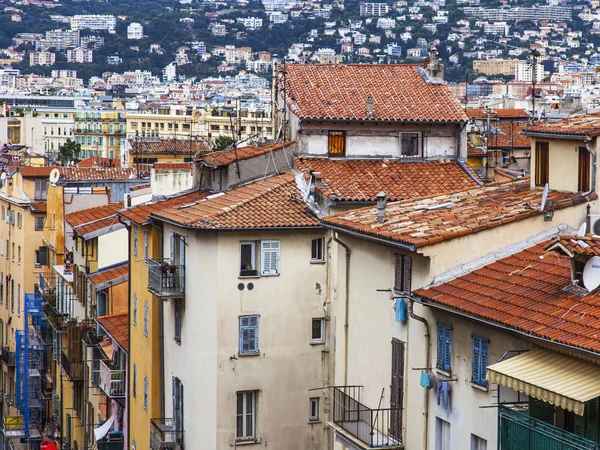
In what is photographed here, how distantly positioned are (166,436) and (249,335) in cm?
374

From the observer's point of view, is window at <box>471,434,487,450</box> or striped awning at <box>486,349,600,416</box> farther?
window at <box>471,434,487,450</box>

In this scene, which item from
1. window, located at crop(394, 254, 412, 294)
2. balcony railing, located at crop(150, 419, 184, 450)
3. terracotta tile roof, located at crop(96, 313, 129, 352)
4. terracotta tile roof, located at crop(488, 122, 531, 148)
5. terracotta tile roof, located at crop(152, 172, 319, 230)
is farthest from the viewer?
terracotta tile roof, located at crop(488, 122, 531, 148)

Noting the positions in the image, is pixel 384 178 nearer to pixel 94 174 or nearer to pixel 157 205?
pixel 157 205

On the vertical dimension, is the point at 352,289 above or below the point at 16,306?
above

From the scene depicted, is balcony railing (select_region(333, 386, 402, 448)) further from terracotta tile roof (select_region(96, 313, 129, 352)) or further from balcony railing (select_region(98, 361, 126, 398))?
balcony railing (select_region(98, 361, 126, 398))

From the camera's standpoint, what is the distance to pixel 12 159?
4158 inches

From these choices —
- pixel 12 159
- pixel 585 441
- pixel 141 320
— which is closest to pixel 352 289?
pixel 585 441

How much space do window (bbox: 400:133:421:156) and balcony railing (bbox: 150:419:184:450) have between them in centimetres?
912

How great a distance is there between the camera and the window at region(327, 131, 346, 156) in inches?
1525

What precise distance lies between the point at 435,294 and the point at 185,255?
1264 centimetres

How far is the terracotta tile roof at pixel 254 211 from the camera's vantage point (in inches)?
1366

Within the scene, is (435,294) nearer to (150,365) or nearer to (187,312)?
(187,312)

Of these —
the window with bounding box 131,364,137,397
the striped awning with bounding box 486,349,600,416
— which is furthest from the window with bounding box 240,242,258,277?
the striped awning with bounding box 486,349,600,416

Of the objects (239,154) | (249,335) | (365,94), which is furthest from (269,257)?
(365,94)
